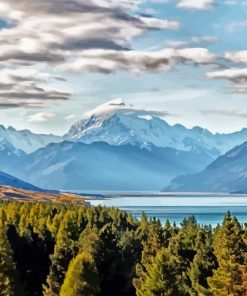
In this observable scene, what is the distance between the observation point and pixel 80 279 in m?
81.0

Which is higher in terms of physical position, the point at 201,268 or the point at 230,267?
the point at 201,268

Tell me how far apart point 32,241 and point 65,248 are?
59.1 ft

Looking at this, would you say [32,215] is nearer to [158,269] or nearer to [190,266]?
[190,266]

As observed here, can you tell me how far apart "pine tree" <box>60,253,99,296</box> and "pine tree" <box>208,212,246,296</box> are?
1385cm

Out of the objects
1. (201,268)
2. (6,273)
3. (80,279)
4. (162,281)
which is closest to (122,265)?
(201,268)

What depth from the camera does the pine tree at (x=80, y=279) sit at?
80.8 meters

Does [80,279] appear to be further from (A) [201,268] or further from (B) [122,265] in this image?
(B) [122,265]

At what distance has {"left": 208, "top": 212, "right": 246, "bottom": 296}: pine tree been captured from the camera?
74688 millimetres

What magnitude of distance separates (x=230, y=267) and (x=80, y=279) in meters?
17.2

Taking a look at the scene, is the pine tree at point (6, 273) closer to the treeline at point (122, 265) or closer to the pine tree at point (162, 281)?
the treeline at point (122, 265)

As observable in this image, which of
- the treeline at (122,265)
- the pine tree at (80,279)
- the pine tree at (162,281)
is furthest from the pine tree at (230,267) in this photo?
the pine tree at (80,279)

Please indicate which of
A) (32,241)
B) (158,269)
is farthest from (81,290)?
(32,241)

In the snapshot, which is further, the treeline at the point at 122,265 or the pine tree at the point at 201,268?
the pine tree at the point at 201,268

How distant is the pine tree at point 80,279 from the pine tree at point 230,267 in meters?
13.9
